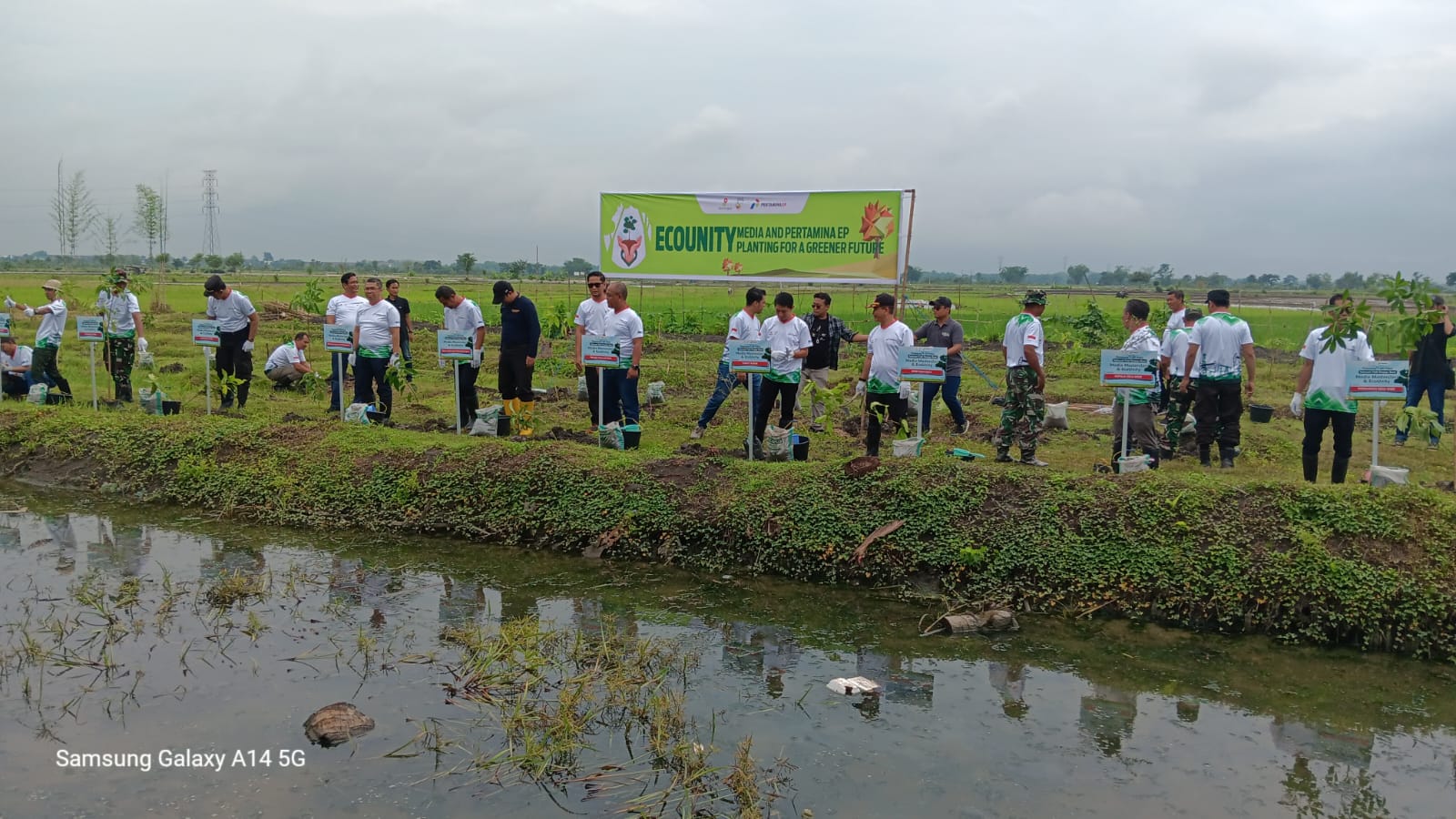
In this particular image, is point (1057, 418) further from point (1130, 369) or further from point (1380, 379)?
point (1380, 379)

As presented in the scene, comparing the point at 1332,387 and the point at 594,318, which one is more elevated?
the point at 594,318

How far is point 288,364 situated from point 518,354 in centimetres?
529

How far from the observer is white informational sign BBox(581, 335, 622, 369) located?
9.63 metres

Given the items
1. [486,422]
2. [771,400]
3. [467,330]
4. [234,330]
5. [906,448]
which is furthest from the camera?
[234,330]

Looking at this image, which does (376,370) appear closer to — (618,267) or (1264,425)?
(618,267)

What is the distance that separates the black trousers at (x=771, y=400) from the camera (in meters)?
9.74

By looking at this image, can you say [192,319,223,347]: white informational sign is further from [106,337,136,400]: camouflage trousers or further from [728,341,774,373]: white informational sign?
[728,341,774,373]: white informational sign

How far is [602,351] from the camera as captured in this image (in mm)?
9641

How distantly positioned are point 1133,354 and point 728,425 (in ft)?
16.1

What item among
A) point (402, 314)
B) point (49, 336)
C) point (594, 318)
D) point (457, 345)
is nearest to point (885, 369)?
point (594, 318)

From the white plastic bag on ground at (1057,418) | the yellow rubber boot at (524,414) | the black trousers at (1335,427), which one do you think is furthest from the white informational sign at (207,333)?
the black trousers at (1335,427)

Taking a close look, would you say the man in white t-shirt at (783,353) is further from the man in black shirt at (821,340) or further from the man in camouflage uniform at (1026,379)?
the man in camouflage uniform at (1026,379)

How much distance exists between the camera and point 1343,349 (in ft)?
25.7

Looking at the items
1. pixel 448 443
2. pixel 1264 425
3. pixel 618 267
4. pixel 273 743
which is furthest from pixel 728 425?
pixel 273 743
